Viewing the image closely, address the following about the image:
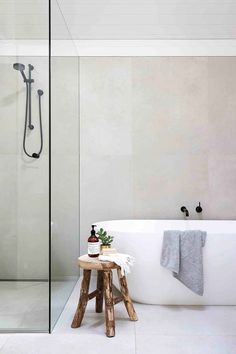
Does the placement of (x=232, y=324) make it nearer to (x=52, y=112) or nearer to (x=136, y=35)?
(x=52, y=112)

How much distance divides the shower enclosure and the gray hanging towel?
0.88 m

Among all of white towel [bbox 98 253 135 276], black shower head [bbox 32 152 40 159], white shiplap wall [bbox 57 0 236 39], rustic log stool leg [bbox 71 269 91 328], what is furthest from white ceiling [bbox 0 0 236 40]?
rustic log stool leg [bbox 71 269 91 328]

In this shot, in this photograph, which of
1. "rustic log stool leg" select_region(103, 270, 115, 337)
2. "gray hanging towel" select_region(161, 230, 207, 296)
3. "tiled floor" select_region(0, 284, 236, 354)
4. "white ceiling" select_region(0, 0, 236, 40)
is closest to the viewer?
"tiled floor" select_region(0, 284, 236, 354)

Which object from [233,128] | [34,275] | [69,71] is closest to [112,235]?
[34,275]

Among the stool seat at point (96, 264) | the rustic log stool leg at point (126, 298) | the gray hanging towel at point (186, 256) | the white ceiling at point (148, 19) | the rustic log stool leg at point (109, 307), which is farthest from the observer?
the white ceiling at point (148, 19)

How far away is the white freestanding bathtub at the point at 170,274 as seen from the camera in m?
2.79

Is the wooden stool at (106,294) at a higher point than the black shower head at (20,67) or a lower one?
lower

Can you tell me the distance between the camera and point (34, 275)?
2473 millimetres

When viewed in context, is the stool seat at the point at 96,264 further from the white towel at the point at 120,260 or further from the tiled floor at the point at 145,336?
the tiled floor at the point at 145,336

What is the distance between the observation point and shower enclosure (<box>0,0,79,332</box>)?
2.41 metres

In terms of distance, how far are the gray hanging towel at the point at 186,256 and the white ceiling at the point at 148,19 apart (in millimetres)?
1959

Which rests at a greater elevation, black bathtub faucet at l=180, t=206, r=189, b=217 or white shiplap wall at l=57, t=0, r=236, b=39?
white shiplap wall at l=57, t=0, r=236, b=39

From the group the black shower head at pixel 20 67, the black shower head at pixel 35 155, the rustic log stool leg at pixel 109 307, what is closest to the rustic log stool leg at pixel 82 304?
the rustic log stool leg at pixel 109 307

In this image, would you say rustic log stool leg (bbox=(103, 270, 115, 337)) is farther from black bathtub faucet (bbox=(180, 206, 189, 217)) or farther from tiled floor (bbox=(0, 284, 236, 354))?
black bathtub faucet (bbox=(180, 206, 189, 217))
